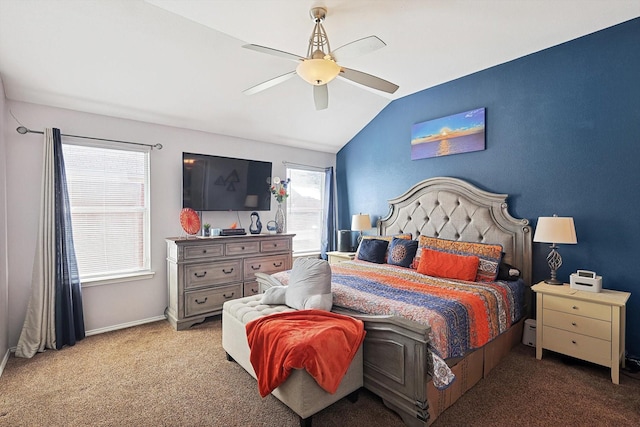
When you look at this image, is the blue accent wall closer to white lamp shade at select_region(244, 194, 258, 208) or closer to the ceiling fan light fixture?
the ceiling fan light fixture

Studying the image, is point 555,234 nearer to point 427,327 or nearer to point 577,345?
point 577,345

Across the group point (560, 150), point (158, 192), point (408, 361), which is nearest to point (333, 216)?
point (158, 192)

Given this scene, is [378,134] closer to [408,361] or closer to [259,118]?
[259,118]

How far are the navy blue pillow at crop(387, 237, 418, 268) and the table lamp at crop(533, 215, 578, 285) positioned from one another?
125cm

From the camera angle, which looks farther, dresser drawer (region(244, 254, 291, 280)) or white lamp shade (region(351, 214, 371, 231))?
white lamp shade (region(351, 214, 371, 231))

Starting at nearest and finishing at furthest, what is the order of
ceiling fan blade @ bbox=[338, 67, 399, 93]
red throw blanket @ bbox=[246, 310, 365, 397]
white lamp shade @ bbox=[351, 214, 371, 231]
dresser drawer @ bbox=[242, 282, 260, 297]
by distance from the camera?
1. red throw blanket @ bbox=[246, 310, 365, 397]
2. ceiling fan blade @ bbox=[338, 67, 399, 93]
3. dresser drawer @ bbox=[242, 282, 260, 297]
4. white lamp shade @ bbox=[351, 214, 371, 231]

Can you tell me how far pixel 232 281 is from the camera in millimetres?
4000

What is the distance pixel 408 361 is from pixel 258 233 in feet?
9.65

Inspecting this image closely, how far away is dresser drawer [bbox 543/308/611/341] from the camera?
8.24 ft

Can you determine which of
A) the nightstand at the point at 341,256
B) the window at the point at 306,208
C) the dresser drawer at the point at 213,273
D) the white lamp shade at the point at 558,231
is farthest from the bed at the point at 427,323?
the window at the point at 306,208

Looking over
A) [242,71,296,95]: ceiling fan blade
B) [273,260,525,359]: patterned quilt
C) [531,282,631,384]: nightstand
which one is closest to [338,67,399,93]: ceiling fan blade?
[242,71,296,95]: ceiling fan blade

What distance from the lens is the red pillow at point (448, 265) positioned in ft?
10.1

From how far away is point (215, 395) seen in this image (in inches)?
91.2

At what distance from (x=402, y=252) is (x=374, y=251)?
423mm
